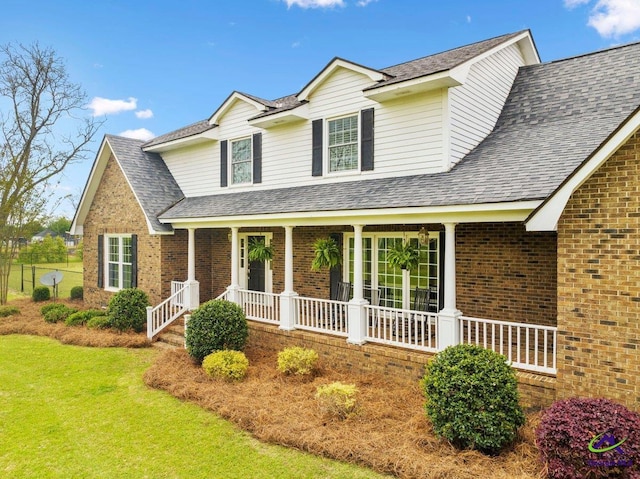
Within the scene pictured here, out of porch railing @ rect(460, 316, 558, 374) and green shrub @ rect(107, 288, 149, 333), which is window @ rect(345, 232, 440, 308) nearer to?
porch railing @ rect(460, 316, 558, 374)

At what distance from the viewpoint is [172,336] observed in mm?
12398

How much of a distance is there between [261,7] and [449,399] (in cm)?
1773

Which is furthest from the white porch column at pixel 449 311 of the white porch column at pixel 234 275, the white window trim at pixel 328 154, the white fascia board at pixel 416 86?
the white porch column at pixel 234 275

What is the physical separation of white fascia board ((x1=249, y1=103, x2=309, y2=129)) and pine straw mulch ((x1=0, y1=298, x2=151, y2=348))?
7164mm

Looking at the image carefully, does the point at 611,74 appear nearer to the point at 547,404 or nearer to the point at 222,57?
the point at 547,404

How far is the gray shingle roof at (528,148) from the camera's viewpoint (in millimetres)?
7645

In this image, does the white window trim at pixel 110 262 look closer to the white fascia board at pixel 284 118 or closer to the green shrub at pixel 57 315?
the green shrub at pixel 57 315

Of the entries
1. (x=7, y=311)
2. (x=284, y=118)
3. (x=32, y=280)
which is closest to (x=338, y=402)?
(x=284, y=118)

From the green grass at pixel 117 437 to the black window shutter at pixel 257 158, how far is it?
6.49 m

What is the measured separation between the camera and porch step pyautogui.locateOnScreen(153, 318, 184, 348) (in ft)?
39.3

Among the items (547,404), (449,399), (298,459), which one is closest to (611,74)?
(547,404)

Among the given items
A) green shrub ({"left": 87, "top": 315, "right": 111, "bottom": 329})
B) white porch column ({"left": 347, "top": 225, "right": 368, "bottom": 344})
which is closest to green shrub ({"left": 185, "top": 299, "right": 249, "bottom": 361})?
white porch column ({"left": 347, "top": 225, "right": 368, "bottom": 344})

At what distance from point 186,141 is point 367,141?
7.25m

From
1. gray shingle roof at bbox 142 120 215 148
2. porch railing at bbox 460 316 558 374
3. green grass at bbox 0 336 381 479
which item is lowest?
green grass at bbox 0 336 381 479
